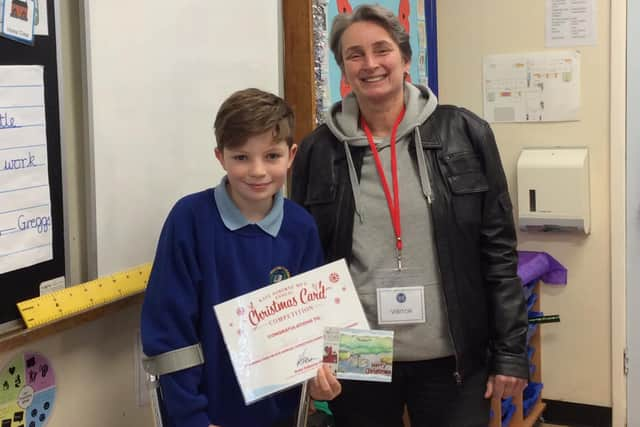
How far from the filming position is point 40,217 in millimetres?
1361

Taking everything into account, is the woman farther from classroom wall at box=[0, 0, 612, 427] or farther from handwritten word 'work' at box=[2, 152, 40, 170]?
classroom wall at box=[0, 0, 612, 427]

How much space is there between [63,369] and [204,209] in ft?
1.46

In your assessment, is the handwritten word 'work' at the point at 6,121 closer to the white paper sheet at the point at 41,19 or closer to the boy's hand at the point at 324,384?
the white paper sheet at the point at 41,19

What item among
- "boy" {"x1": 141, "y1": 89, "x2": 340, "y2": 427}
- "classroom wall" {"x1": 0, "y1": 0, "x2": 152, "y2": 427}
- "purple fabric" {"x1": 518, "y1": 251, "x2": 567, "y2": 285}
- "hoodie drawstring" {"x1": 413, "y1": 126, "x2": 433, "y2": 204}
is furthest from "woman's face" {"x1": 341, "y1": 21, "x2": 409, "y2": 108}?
"purple fabric" {"x1": 518, "y1": 251, "x2": 567, "y2": 285}

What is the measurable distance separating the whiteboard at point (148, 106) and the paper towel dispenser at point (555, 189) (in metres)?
1.65

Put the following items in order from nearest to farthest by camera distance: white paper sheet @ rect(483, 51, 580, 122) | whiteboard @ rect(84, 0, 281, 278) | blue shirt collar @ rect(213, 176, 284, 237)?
blue shirt collar @ rect(213, 176, 284, 237) → whiteboard @ rect(84, 0, 281, 278) → white paper sheet @ rect(483, 51, 580, 122)

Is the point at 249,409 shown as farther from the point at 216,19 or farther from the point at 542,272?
the point at 542,272

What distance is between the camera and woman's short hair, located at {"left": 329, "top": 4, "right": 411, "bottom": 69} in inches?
64.1

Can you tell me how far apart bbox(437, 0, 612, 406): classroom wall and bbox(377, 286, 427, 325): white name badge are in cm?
184

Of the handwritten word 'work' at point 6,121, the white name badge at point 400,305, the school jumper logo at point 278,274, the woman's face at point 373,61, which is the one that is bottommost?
the white name badge at point 400,305

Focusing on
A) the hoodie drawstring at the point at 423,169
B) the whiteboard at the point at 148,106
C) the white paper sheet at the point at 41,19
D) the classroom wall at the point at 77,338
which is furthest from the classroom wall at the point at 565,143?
the white paper sheet at the point at 41,19

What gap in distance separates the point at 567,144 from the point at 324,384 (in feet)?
7.37

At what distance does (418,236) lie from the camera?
162cm

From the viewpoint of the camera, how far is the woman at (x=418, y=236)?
161cm
